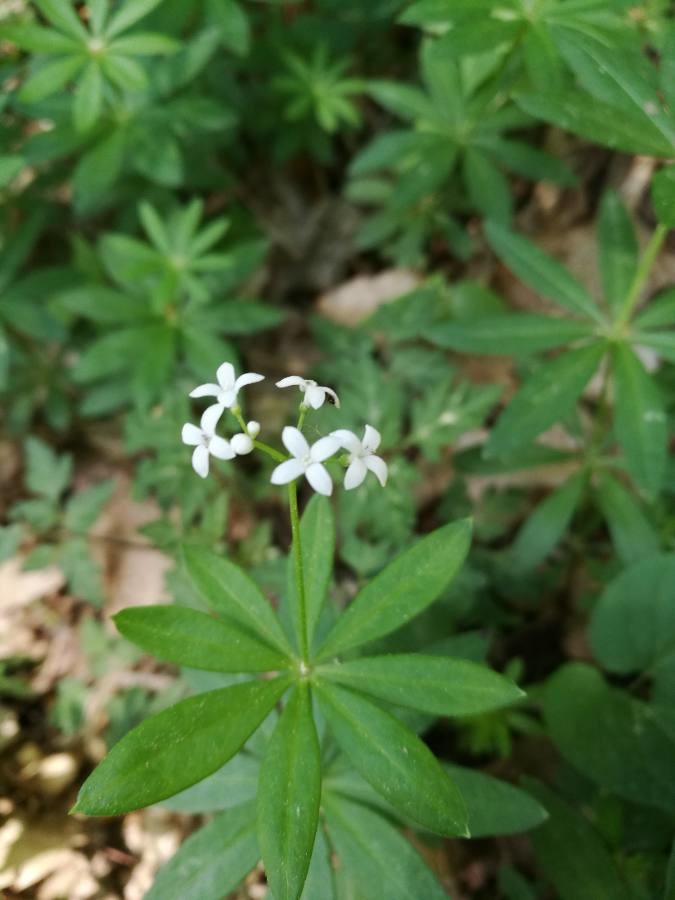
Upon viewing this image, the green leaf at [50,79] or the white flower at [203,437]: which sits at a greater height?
the green leaf at [50,79]

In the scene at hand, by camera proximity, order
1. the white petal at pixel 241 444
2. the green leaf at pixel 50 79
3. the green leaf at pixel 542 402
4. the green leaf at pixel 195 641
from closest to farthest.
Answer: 1. the white petal at pixel 241 444
2. the green leaf at pixel 195 641
3. the green leaf at pixel 542 402
4. the green leaf at pixel 50 79

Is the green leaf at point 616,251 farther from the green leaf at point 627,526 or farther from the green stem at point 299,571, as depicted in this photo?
the green stem at point 299,571

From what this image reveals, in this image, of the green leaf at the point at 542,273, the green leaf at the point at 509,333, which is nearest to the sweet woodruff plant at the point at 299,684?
the green leaf at the point at 509,333

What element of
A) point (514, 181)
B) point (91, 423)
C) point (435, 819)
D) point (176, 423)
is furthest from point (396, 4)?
point (435, 819)

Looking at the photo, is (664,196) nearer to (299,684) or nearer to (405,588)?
(405,588)

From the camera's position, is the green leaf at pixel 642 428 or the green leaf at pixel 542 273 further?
the green leaf at pixel 542 273

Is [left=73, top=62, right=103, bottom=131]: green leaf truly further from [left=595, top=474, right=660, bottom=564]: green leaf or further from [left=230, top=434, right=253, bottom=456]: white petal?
[left=595, top=474, right=660, bottom=564]: green leaf
